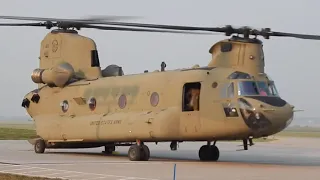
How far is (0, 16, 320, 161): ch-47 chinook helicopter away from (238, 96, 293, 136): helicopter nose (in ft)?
0.11

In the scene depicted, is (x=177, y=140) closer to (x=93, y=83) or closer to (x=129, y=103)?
(x=129, y=103)

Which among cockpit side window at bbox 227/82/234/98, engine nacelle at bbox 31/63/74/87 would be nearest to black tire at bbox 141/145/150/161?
cockpit side window at bbox 227/82/234/98

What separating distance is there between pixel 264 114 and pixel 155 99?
4.82m

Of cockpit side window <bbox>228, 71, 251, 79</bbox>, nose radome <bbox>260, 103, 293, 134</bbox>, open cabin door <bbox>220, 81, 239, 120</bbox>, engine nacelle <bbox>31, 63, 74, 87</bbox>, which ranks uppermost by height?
engine nacelle <bbox>31, 63, 74, 87</bbox>

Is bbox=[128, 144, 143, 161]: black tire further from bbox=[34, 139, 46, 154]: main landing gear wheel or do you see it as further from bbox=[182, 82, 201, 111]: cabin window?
bbox=[34, 139, 46, 154]: main landing gear wheel

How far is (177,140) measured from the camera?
25359 mm

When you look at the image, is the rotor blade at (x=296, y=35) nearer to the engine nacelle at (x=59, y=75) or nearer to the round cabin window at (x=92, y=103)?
the round cabin window at (x=92, y=103)

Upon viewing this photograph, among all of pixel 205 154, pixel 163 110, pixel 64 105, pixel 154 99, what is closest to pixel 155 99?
pixel 154 99

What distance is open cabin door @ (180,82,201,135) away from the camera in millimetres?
24422

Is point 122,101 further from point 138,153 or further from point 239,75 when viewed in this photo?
point 239,75

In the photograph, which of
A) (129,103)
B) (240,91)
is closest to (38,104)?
(129,103)

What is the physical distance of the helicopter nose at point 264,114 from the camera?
2311 cm

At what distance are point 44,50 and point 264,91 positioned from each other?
12.6 meters

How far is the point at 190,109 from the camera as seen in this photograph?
978 inches
